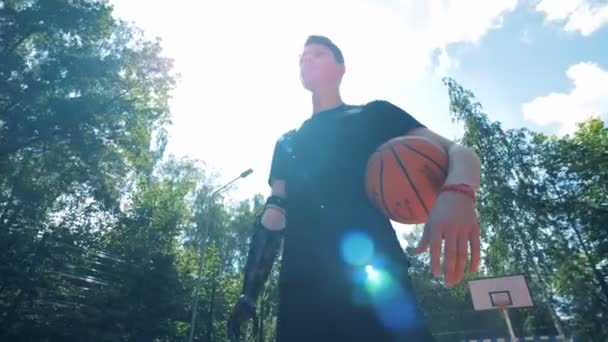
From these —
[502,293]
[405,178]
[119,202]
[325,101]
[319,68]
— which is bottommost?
[405,178]

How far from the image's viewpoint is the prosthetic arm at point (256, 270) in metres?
1.77

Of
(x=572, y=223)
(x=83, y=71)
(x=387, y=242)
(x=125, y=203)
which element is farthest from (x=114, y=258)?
(x=572, y=223)

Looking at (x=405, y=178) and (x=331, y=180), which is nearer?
(x=405, y=178)

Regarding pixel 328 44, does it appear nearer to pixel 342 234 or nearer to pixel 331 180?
pixel 331 180

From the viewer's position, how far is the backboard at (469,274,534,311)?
550 inches

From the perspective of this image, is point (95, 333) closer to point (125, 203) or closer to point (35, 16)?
point (125, 203)

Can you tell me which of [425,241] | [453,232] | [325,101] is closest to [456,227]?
[453,232]

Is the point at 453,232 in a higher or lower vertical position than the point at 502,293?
lower

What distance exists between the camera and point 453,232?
1196 millimetres

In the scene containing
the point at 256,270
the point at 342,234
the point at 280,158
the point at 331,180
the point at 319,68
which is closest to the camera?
the point at 342,234

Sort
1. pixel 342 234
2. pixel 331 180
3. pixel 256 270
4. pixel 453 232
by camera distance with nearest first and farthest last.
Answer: pixel 453 232 < pixel 342 234 < pixel 331 180 < pixel 256 270

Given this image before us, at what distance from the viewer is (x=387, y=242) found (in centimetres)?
149

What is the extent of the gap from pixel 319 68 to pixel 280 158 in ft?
2.20

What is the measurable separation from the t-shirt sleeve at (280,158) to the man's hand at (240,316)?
28.5 inches
